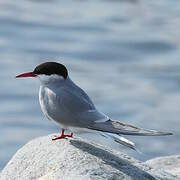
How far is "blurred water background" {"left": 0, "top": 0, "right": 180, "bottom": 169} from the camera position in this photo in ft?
36.0

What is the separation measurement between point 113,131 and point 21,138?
15.2 feet

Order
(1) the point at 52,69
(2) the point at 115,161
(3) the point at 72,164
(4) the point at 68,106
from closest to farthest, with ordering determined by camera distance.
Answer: (3) the point at 72,164 < (2) the point at 115,161 < (4) the point at 68,106 < (1) the point at 52,69

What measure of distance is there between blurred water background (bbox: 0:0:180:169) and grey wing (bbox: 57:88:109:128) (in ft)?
12.0

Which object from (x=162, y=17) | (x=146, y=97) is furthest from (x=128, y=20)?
(x=146, y=97)

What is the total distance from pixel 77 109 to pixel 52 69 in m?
0.35

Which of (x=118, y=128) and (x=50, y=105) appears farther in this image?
(x=50, y=105)

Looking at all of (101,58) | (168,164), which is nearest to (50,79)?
(168,164)

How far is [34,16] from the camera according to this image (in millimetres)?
14844

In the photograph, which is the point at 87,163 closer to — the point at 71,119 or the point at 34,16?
the point at 71,119

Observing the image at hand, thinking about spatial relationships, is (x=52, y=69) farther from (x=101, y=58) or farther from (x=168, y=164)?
(x=101, y=58)

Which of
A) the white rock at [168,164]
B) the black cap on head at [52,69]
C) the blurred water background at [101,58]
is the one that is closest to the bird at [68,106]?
the black cap on head at [52,69]

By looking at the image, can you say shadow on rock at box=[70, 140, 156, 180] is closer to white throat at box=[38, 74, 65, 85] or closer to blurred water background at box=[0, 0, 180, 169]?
white throat at box=[38, 74, 65, 85]

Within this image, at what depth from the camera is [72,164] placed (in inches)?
230

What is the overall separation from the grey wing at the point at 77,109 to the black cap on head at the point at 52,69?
141 mm
